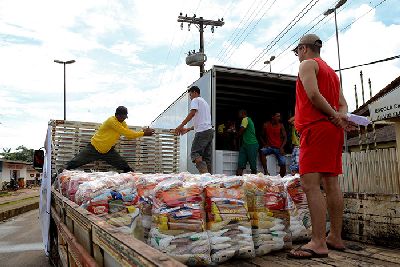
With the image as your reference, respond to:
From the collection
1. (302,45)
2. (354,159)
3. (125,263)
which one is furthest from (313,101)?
(125,263)

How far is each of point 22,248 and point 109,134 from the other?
2.70 meters

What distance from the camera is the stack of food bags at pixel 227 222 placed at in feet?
7.12

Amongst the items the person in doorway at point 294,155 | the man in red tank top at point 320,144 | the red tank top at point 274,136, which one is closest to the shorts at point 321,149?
the man in red tank top at point 320,144

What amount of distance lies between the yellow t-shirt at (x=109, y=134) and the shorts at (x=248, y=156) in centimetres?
200

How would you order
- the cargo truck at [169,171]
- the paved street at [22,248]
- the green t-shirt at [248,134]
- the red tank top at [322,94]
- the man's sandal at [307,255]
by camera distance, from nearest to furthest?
the cargo truck at [169,171] < the man's sandal at [307,255] < the red tank top at [322,94] < the paved street at [22,248] < the green t-shirt at [248,134]

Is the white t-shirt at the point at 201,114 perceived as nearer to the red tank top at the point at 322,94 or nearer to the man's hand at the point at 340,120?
the red tank top at the point at 322,94

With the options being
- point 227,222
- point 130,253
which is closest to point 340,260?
point 227,222

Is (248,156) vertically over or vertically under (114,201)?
over

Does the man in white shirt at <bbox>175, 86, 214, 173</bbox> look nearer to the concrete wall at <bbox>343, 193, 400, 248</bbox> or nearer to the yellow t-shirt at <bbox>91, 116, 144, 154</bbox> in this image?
the yellow t-shirt at <bbox>91, 116, 144, 154</bbox>

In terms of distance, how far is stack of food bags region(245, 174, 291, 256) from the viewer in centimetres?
238

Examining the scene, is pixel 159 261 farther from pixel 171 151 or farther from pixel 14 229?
pixel 14 229

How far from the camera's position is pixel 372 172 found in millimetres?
3258

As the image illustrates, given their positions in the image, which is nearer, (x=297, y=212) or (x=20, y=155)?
(x=297, y=212)

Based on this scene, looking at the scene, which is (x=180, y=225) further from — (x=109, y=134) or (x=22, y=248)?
(x=22, y=248)
